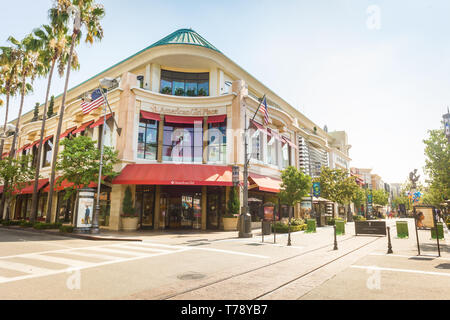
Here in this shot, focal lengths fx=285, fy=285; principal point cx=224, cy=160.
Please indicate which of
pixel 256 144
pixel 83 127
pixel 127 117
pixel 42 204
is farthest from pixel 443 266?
pixel 42 204

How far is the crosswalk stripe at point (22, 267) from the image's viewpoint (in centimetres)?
739

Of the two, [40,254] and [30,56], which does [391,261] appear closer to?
[40,254]

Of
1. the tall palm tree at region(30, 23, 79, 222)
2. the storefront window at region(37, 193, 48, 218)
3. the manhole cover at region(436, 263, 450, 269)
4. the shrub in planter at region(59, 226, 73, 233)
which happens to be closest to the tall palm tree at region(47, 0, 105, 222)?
the tall palm tree at region(30, 23, 79, 222)

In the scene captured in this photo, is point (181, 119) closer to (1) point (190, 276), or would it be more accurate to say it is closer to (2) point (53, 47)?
(2) point (53, 47)

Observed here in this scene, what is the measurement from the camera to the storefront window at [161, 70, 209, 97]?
24.8 m

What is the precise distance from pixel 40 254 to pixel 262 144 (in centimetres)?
2063

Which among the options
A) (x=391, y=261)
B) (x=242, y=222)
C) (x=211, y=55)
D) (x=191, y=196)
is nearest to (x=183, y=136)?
(x=191, y=196)

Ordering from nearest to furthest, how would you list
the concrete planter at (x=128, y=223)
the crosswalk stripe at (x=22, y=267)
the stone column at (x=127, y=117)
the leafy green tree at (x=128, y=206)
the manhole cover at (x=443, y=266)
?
the crosswalk stripe at (x=22, y=267) < the manhole cover at (x=443, y=266) < the concrete planter at (x=128, y=223) < the leafy green tree at (x=128, y=206) < the stone column at (x=127, y=117)

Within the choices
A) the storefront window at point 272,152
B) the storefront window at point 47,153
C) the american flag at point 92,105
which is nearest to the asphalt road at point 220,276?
the american flag at point 92,105

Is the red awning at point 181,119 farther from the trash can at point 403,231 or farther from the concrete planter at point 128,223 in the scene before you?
the trash can at point 403,231

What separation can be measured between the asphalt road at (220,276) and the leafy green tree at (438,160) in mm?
7005

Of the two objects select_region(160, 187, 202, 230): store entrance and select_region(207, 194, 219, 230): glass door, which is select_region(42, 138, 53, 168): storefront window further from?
select_region(207, 194, 219, 230): glass door

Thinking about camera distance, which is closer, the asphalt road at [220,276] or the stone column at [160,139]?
the asphalt road at [220,276]
